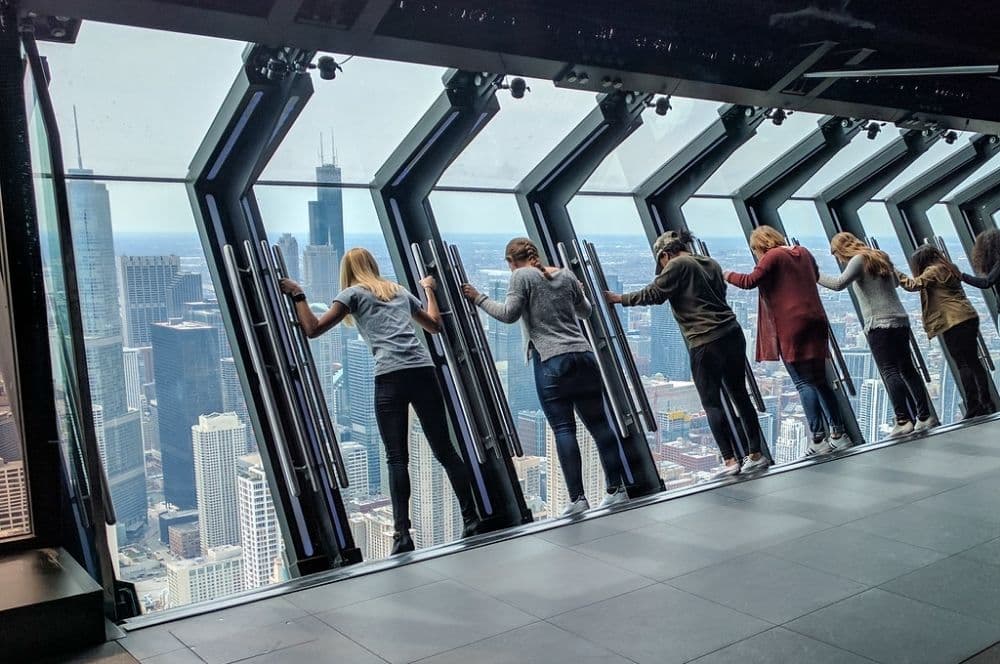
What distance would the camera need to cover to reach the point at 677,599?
128 inches

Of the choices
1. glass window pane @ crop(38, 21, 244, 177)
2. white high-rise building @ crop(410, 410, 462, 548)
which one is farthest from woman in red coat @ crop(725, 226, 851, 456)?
glass window pane @ crop(38, 21, 244, 177)

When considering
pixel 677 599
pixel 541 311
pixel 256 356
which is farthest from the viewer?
pixel 541 311

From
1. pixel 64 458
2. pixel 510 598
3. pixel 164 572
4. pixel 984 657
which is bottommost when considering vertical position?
pixel 984 657

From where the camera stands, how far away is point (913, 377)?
21.1 ft

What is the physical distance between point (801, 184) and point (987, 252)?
1.52m

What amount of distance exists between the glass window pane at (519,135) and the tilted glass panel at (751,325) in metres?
1.55

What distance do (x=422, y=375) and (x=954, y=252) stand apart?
6.90 m

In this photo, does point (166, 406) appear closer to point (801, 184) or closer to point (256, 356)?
point (256, 356)

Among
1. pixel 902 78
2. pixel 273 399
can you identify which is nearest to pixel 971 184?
pixel 902 78

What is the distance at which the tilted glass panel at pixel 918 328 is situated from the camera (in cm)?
788

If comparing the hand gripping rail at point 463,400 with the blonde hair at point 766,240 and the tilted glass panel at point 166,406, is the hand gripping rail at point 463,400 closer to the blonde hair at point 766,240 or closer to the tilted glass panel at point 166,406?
the tilted glass panel at point 166,406

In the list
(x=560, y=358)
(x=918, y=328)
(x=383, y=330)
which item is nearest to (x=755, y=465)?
(x=560, y=358)

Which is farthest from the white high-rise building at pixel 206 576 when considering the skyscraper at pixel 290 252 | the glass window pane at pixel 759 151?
the glass window pane at pixel 759 151

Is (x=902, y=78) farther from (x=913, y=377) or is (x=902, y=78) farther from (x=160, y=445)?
(x=160, y=445)
